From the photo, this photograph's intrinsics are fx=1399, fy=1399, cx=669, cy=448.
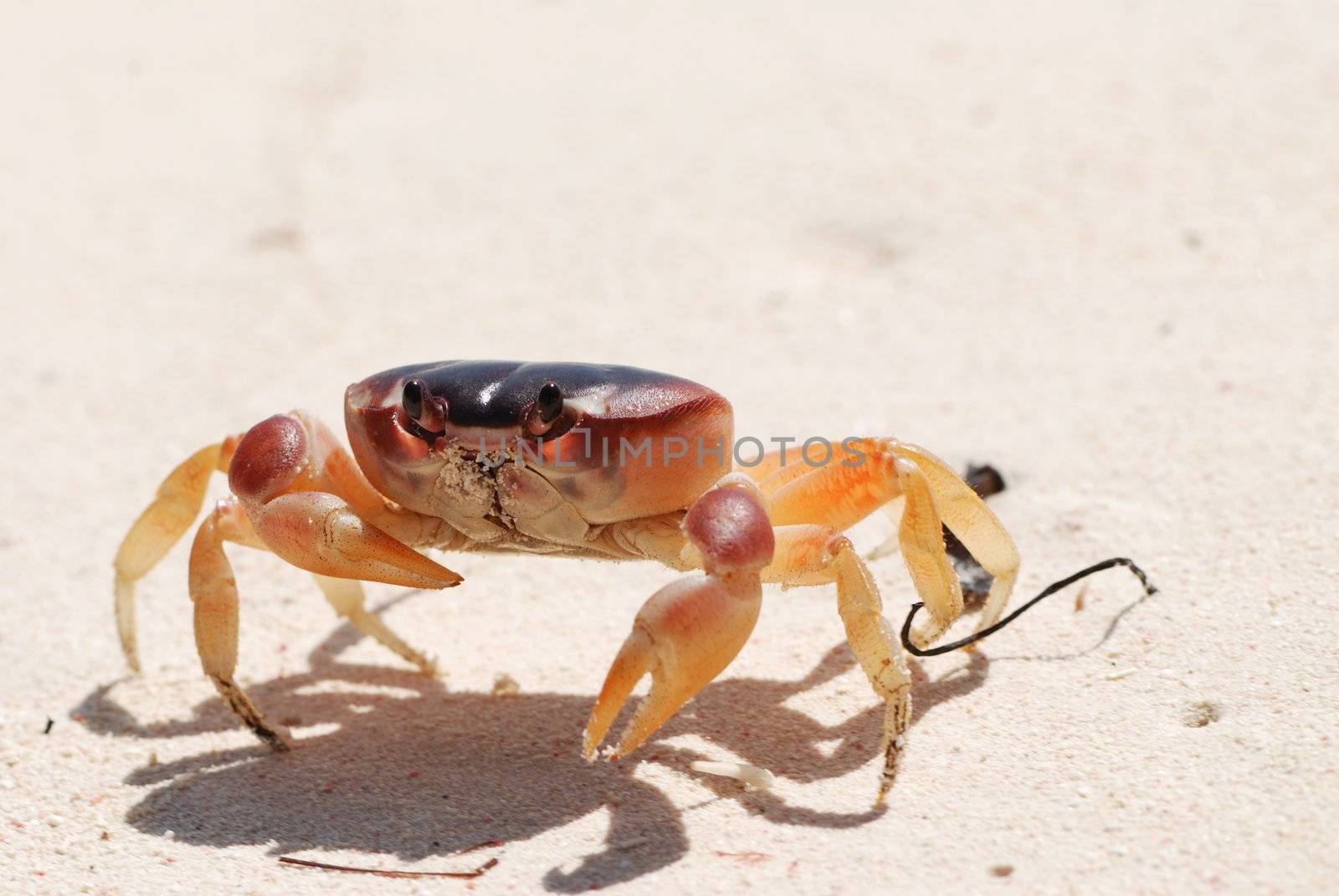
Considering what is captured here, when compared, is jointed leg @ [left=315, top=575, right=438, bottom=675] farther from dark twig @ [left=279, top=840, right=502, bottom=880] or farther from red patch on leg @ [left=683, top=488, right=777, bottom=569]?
A: red patch on leg @ [left=683, top=488, right=777, bottom=569]

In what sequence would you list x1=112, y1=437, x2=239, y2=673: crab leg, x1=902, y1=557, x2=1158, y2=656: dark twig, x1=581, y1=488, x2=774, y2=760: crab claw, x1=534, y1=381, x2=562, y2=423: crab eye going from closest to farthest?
1. x1=581, y1=488, x2=774, y2=760: crab claw
2. x1=534, y1=381, x2=562, y2=423: crab eye
3. x1=902, y1=557, x2=1158, y2=656: dark twig
4. x1=112, y1=437, x2=239, y2=673: crab leg

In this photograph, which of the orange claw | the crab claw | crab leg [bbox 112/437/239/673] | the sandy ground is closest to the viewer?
the crab claw

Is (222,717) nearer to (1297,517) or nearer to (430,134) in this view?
(1297,517)

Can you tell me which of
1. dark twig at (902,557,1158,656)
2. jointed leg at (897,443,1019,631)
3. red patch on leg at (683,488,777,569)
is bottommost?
dark twig at (902,557,1158,656)

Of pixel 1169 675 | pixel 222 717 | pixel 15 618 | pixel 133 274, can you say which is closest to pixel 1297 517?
pixel 1169 675

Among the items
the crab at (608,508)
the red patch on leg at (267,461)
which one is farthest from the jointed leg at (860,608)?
the red patch on leg at (267,461)

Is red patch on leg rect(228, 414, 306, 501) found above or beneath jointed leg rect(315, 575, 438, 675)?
above

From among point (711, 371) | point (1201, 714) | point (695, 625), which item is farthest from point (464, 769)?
point (711, 371)

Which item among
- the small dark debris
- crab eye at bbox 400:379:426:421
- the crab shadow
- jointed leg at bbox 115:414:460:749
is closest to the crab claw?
the crab shadow
